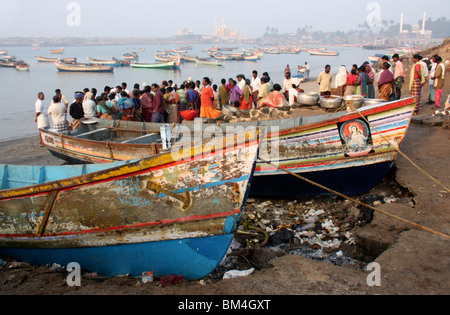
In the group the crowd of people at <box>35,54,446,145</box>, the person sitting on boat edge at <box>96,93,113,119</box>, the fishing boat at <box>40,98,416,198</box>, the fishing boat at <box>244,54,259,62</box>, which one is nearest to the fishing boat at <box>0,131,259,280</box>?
the fishing boat at <box>40,98,416,198</box>

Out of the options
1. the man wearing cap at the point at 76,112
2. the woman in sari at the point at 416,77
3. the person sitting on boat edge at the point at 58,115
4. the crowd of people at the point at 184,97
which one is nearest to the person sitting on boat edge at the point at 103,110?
the crowd of people at the point at 184,97

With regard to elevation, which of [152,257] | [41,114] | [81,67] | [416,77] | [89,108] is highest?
[81,67]

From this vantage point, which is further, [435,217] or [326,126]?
[326,126]

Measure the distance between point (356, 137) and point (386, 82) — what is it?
3700 mm

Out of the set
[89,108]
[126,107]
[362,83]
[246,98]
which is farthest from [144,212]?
[362,83]

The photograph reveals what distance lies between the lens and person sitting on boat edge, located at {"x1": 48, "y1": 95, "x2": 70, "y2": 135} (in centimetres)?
946

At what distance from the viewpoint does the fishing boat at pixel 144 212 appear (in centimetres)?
426

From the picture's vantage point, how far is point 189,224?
444 centimetres

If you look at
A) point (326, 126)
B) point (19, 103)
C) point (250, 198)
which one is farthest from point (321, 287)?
point (19, 103)

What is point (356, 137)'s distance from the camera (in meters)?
6.52

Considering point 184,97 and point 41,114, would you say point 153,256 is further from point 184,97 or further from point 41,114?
point 41,114

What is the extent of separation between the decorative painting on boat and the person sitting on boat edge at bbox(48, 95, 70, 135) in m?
6.88
